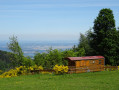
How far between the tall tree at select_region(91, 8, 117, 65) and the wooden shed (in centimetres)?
557

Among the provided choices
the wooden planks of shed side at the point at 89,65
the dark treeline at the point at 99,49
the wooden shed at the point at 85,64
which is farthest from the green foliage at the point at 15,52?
the wooden planks of shed side at the point at 89,65

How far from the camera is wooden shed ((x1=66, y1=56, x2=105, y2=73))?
104ft

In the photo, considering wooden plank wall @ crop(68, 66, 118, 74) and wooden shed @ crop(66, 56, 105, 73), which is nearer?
wooden plank wall @ crop(68, 66, 118, 74)

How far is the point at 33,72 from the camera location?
1241 inches

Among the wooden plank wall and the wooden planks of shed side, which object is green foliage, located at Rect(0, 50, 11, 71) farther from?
the wooden plank wall

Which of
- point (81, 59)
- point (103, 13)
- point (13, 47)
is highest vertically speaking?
point (103, 13)

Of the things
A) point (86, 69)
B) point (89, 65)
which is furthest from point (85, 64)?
point (86, 69)

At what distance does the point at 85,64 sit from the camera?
110ft

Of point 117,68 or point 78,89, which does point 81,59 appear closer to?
point 117,68

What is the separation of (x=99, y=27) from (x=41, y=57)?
52.7 feet

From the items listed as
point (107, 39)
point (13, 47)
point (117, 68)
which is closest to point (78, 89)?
point (117, 68)

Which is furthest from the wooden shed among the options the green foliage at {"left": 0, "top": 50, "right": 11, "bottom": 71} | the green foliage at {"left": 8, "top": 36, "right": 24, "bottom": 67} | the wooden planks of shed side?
the green foliage at {"left": 0, "top": 50, "right": 11, "bottom": 71}

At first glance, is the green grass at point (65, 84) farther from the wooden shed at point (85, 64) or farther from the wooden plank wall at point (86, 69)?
the wooden shed at point (85, 64)

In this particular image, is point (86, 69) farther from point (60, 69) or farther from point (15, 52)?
point (15, 52)
